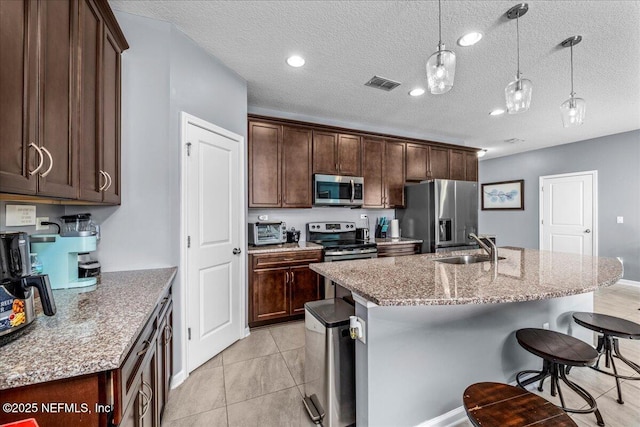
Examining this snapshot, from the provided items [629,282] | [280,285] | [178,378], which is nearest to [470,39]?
[280,285]

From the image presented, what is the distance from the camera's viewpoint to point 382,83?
2.97 metres

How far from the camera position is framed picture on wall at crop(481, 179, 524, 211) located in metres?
6.15

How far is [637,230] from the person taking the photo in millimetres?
4523

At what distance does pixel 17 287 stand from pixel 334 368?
138 cm

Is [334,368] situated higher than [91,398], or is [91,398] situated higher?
[91,398]

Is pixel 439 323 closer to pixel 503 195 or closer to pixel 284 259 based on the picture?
pixel 284 259

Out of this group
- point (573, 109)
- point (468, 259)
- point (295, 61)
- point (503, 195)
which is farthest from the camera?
point (503, 195)

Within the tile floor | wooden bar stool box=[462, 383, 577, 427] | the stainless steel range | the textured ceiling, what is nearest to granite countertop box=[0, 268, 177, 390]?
the tile floor

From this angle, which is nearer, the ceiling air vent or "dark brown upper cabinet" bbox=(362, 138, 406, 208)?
the ceiling air vent

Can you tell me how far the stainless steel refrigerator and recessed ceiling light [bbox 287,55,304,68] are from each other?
245 centimetres

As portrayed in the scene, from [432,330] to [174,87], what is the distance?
95.4 inches

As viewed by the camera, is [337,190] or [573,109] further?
[337,190]

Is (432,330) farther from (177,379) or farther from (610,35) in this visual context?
(610,35)

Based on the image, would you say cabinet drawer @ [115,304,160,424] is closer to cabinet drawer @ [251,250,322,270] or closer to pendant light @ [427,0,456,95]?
cabinet drawer @ [251,250,322,270]
